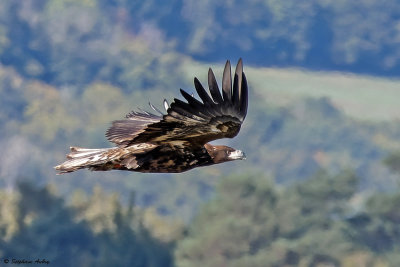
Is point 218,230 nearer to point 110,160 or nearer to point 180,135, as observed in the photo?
point 110,160

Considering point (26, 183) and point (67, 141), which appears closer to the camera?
point (26, 183)

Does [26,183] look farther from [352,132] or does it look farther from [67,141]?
[352,132]

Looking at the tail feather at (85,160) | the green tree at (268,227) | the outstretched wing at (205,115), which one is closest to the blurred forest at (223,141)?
the green tree at (268,227)

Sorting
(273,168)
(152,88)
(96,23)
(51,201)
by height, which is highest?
(96,23)

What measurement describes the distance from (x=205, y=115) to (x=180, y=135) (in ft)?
2.07

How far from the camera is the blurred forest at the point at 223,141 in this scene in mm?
48594

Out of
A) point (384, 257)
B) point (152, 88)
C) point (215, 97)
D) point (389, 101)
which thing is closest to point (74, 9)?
point (152, 88)

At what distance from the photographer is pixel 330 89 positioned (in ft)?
161

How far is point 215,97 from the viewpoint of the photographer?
971 cm

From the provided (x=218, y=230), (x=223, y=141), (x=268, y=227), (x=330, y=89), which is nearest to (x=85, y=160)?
(x=223, y=141)

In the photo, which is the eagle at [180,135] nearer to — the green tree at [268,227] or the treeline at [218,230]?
the treeline at [218,230]

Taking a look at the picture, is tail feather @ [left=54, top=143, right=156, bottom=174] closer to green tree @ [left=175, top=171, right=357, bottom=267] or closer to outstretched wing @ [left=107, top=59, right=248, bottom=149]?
outstretched wing @ [left=107, top=59, right=248, bottom=149]

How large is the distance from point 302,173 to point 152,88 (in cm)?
984

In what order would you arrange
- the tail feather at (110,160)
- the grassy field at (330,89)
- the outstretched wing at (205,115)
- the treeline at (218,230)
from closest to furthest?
1. the outstretched wing at (205,115)
2. the tail feather at (110,160)
3. the treeline at (218,230)
4. the grassy field at (330,89)
